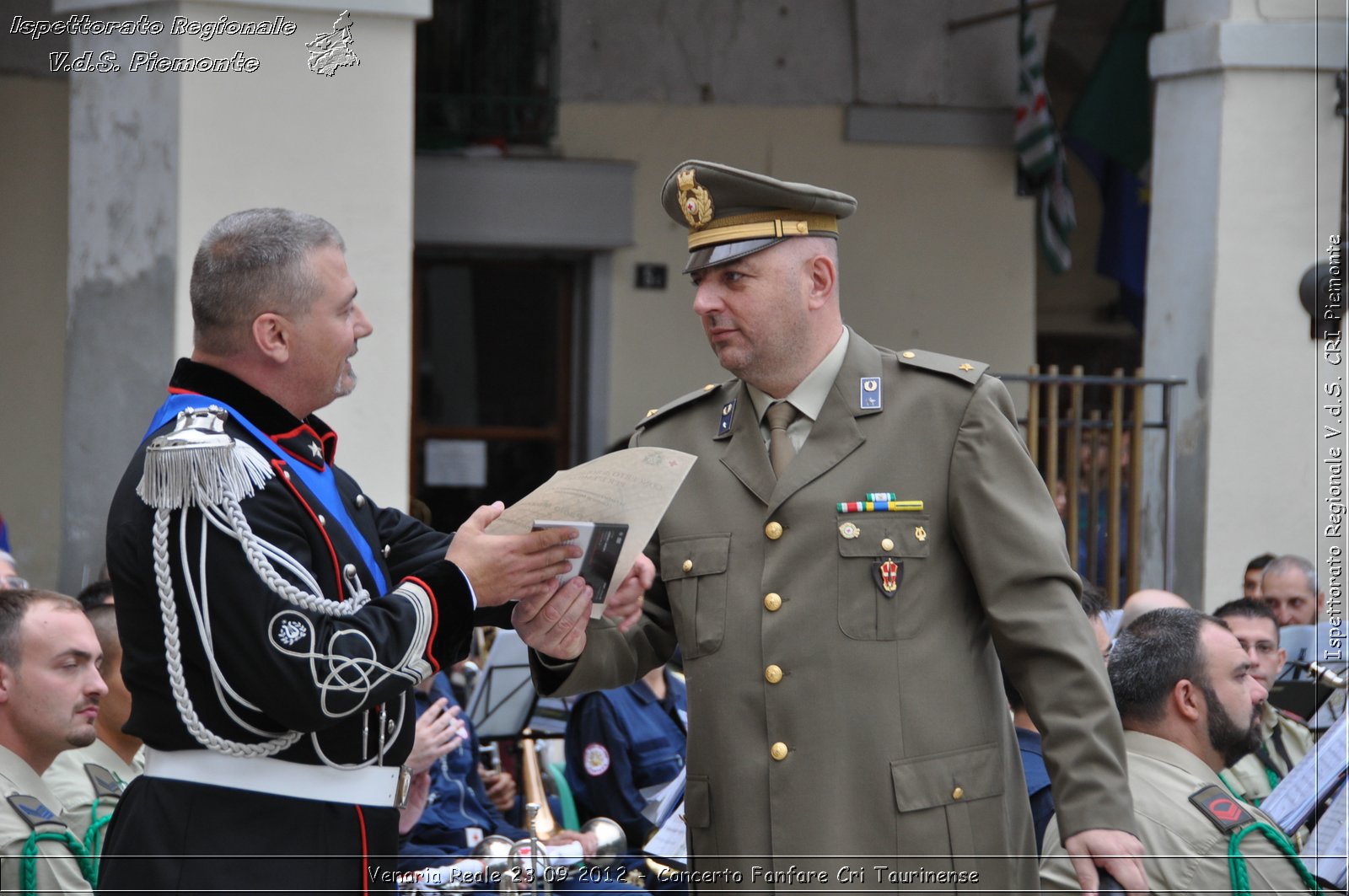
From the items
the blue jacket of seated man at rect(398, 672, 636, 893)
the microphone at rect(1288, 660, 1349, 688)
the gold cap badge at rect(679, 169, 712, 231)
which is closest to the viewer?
the gold cap badge at rect(679, 169, 712, 231)

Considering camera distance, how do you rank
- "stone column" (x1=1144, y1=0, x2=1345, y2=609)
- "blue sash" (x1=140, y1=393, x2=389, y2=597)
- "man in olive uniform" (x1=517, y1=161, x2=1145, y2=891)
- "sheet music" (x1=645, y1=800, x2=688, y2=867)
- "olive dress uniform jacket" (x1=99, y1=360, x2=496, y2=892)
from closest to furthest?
1. "olive dress uniform jacket" (x1=99, y1=360, x2=496, y2=892)
2. "blue sash" (x1=140, y1=393, x2=389, y2=597)
3. "man in olive uniform" (x1=517, y1=161, x2=1145, y2=891)
4. "sheet music" (x1=645, y1=800, x2=688, y2=867)
5. "stone column" (x1=1144, y1=0, x2=1345, y2=609)

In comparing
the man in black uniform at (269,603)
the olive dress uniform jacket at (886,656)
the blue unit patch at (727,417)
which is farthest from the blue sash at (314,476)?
the blue unit patch at (727,417)

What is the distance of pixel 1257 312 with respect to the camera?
7191 millimetres

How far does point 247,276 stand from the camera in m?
2.55

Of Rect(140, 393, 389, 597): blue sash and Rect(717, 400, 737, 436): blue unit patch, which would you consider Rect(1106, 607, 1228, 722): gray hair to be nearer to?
Rect(717, 400, 737, 436): blue unit patch

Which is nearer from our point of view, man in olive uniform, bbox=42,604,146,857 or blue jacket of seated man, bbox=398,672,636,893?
man in olive uniform, bbox=42,604,146,857

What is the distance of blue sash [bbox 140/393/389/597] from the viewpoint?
252 cm

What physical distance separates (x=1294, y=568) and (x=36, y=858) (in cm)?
542

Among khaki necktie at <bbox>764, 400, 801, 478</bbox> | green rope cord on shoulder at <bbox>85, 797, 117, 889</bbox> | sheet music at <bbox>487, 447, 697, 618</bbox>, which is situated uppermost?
khaki necktie at <bbox>764, 400, 801, 478</bbox>

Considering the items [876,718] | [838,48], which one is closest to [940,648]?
[876,718]

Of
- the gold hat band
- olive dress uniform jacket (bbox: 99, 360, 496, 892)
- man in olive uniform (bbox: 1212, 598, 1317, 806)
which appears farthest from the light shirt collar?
man in olive uniform (bbox: 1212, 598, 1317, 806)

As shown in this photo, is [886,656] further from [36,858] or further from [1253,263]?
[1253,263]

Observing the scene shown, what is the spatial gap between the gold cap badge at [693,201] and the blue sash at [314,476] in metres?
0.83

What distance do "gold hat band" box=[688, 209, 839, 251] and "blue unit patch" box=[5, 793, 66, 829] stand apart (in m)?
1.90
